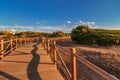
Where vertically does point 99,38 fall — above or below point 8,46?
above

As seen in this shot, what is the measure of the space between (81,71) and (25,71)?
7.67 meters

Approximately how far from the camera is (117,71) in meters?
13.2

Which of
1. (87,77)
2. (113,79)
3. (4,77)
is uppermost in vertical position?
(113,79)

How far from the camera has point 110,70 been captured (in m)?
13.6

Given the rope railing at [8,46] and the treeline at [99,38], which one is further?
the treeline at [99,38]

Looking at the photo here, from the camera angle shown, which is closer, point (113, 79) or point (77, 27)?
point (113, 79)

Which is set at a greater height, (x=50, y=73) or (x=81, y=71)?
(x=50, y=73)

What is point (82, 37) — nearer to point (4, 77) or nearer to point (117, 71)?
point (117, 71)

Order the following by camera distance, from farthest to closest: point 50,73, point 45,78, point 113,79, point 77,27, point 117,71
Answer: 1. point 77,27
2. point 117,71
3. point 50,73
4. point 45,78
5. point 113,79

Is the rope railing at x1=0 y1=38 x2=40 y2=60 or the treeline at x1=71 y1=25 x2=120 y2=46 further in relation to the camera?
the treeline at x1=71 y1=25 x2=120 y2=46

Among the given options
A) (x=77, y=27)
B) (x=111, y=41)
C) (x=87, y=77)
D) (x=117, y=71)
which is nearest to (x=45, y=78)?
(x=87, y=77)

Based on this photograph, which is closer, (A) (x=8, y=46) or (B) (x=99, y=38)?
(A) (x=8, y=46)

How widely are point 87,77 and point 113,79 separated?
9993 mm

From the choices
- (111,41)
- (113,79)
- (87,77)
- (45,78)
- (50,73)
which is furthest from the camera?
(111,41)
